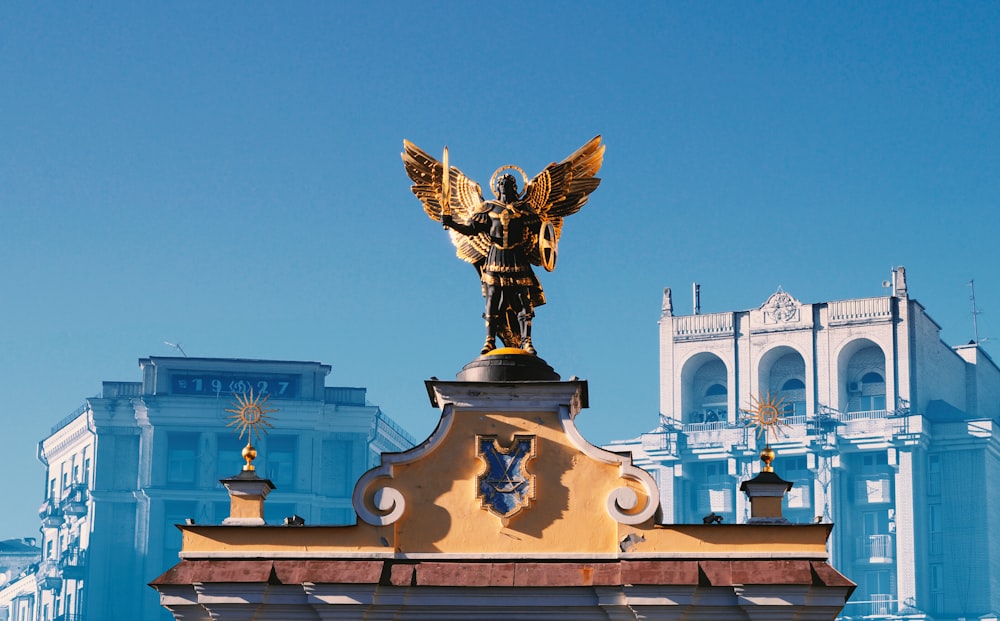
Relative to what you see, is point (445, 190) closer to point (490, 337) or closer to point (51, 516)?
point (490, 337)

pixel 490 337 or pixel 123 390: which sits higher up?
pixel 123 390

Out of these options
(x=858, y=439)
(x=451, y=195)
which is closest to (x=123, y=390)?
(x=858, y=439)

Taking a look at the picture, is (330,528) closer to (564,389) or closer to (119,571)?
(564,389)

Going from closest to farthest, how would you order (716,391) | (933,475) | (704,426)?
(933,475)
(704,426)
(716,391)

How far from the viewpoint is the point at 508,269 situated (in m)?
33.8

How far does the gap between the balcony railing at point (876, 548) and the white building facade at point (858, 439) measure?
0.38ft

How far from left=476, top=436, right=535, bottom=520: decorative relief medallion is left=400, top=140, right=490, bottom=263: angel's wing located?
386cm

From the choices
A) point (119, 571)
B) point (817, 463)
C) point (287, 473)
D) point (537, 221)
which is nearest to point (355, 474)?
point (287, 473)

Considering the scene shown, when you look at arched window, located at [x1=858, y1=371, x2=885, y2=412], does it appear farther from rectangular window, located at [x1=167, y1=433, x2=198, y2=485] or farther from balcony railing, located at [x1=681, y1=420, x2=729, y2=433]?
rectangular window, located at [x1=167, y1=433, x2=198, y2=485]

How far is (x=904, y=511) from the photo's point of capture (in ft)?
563

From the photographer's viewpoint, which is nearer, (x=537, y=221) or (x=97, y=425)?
(x=537, y=221)

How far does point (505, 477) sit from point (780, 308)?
15351cm

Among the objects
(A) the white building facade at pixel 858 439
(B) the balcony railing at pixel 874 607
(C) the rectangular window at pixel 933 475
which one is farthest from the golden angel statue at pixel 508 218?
(C) the rectangular window at pixel 933 475

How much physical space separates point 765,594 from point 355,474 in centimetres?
15435
